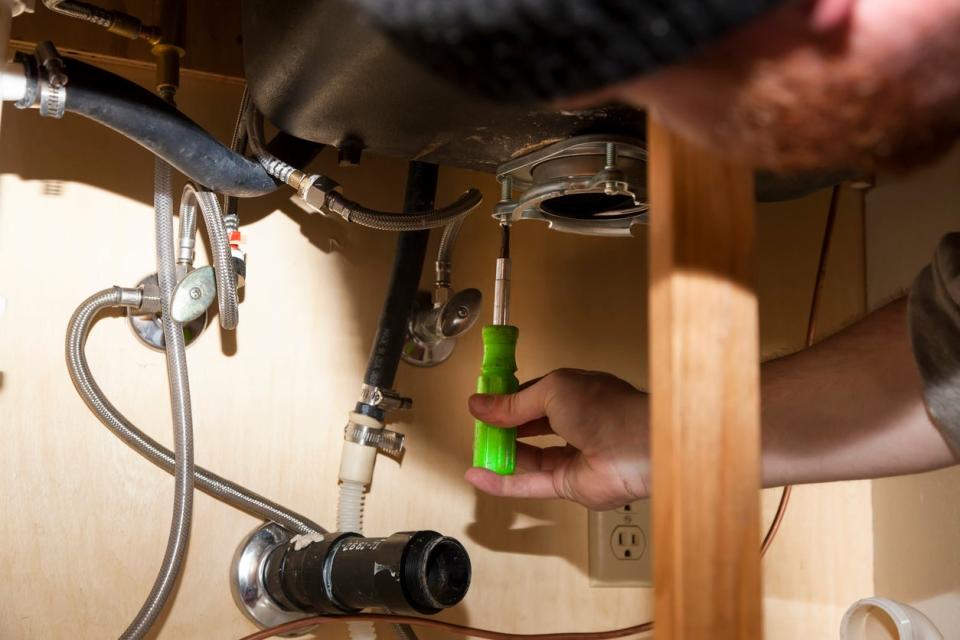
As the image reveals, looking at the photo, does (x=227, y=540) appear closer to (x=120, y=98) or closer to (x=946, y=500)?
(x=120, y=98)

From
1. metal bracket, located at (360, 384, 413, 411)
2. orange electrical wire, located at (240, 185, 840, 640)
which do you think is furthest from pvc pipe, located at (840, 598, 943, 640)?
metal bracket, located at (360, 384, 413, 411)

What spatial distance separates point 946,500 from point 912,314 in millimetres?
421

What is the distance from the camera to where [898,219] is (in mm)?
1056

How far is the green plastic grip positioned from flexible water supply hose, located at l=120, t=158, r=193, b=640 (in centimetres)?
26

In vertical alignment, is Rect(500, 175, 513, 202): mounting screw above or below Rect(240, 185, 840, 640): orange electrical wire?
above

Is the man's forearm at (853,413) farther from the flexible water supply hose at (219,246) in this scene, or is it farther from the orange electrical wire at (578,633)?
the flexible water supply hose at (219,246)

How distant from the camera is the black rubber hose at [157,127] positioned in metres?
0.67

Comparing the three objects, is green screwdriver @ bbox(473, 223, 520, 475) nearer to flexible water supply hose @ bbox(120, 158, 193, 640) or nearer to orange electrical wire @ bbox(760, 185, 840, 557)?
flexible water supply hose @ bbox(120, 158, 193, 640)

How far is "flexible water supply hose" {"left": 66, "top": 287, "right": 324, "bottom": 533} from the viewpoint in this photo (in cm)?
78

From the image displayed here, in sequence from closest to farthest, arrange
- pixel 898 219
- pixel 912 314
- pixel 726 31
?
pixel 726 31 → pixel 912 314 → pixel 898 219

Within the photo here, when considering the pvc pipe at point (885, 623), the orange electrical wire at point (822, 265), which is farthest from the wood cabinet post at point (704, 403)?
the orange electrical wire at point (822, 265)

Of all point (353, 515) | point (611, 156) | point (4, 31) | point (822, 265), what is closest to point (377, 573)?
point (353, 515)

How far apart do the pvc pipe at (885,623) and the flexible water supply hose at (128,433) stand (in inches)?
22.0

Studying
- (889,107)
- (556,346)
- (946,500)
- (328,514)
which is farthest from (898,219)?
(889,107)
